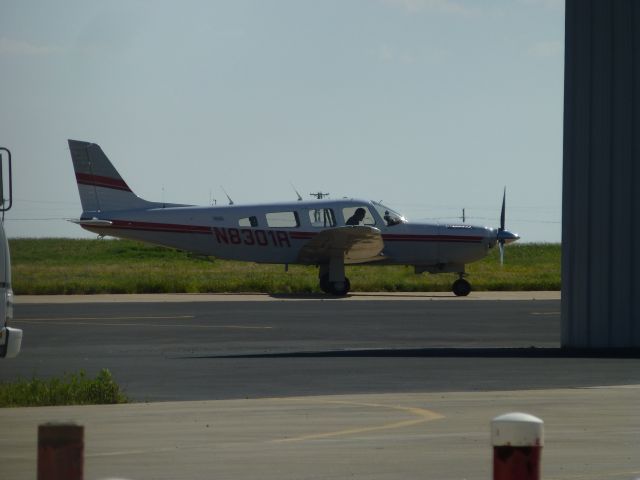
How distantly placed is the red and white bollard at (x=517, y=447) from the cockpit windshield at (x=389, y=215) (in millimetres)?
32127

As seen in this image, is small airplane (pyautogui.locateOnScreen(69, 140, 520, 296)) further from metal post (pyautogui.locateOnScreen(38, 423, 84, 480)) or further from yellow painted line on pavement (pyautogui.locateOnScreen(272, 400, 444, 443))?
metal post (pyautogui.locateOnScreen(38, 423, 84, 480))

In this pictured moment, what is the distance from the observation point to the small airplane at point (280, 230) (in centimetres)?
3650

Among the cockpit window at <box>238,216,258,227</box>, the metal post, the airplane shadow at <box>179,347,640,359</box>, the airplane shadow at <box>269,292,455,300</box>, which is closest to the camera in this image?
the metal post

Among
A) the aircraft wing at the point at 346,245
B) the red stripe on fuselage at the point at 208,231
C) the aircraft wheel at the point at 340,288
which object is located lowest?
the aircraft wheel at the point at 340,288

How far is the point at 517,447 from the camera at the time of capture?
4.91 metres

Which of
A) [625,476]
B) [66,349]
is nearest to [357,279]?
[66,349]

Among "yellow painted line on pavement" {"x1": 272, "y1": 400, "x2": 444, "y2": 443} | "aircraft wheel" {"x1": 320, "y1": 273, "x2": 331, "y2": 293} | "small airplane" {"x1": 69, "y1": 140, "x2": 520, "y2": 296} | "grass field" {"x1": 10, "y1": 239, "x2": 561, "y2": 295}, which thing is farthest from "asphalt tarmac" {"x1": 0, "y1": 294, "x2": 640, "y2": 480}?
"grass field" {"x1": 10, "y1": 239, "x2": 561, "y2": 295}

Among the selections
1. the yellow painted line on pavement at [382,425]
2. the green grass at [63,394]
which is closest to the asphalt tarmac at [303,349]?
the green grass at [63,394]

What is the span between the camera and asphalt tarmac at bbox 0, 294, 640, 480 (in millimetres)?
8664

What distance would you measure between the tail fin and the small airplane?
27 millimetres

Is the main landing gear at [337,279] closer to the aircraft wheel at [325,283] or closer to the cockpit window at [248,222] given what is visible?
the aircraft wheel at [325,283]

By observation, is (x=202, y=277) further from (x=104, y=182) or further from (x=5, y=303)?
(x=5, y=303)

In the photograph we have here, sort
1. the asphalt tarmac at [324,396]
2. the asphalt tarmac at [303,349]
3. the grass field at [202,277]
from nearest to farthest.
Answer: the asphalt tarmac at [324,396] → the asphalt tarmac at [303,349] → the grass field at [202,277]

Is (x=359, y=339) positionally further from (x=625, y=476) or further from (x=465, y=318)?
(x=625, y=476)
